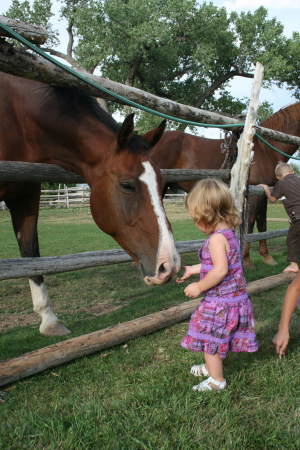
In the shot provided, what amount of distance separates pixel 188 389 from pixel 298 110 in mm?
5858

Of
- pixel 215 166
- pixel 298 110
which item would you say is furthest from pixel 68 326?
pixel 298 110

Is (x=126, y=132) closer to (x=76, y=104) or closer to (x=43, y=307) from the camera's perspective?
(x=76, y=104)

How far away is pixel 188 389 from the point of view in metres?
2.28

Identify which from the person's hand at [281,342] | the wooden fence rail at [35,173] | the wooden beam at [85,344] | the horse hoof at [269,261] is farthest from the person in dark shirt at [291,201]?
the horse hoof at [269,261]

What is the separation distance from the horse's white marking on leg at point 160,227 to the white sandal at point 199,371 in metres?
0.72

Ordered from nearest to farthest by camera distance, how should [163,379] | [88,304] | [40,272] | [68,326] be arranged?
[163,379] → [40,272] → [68,326] → [88,304]

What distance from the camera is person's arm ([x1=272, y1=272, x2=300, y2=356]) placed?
2.76 m

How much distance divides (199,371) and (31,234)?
2217mm

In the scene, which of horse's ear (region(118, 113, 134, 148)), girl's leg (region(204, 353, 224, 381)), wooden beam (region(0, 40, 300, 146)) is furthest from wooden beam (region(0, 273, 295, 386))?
wooden beam (region(0, 40, 300, 146))

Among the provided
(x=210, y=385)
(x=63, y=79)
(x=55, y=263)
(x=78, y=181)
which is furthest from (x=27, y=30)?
(x=210, y=385)

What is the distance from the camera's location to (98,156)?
2.79m

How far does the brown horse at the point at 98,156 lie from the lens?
2.45 m

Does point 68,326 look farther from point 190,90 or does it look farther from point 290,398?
point 190,90

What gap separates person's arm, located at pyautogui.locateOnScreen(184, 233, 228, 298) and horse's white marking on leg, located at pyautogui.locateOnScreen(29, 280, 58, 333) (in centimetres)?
185
